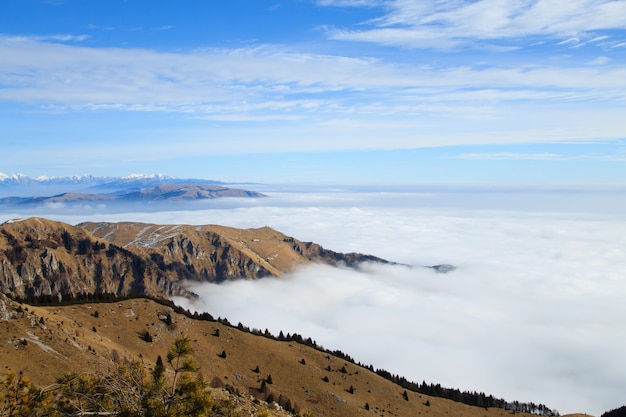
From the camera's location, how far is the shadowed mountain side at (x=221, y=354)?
54688mm

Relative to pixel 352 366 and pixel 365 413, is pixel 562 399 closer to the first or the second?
pixel 352 366

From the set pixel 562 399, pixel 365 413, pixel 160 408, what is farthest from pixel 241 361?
pixel 562 399

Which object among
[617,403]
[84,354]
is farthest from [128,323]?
[617,403]

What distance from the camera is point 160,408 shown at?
54.4ft

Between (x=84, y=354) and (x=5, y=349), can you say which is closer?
(x=5, y=349)

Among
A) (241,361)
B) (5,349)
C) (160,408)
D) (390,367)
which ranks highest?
(160,408)

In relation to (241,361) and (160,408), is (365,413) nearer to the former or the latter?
(241,361)

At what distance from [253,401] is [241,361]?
1417 inches

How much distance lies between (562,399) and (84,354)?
703 feet

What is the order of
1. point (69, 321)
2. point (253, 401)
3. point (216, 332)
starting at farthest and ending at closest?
point (216, 332) < point (69, 321) < point (253, 401)

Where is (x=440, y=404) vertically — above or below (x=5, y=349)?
below

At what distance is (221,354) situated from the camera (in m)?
81.4

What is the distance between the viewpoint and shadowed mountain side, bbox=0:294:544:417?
54.7m

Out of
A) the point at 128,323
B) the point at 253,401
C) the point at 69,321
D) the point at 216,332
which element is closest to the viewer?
the point at 253,401
